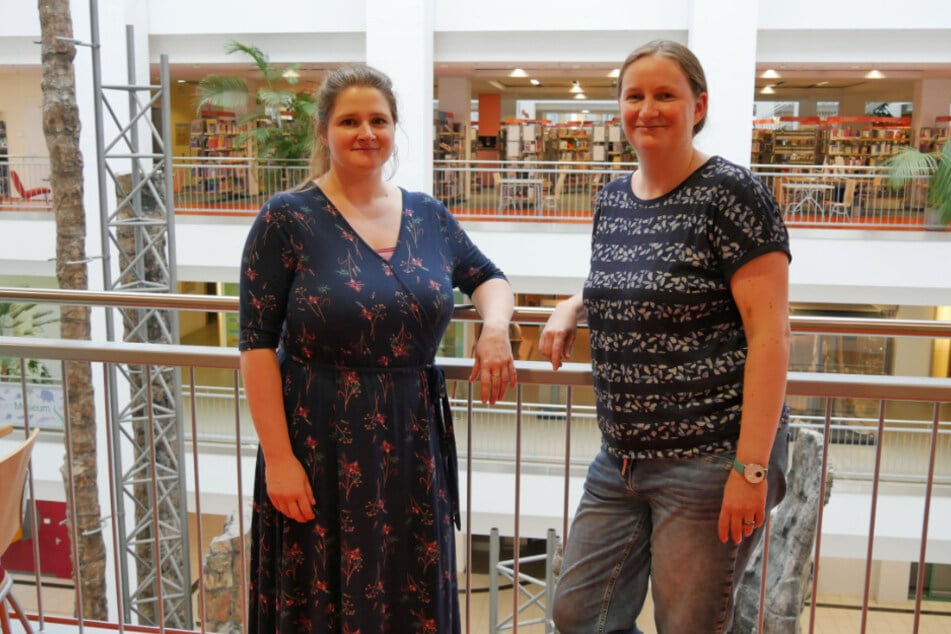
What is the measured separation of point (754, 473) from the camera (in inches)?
65.2

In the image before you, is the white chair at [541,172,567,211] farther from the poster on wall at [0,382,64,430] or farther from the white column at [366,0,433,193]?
the poster on wall at [0,382,64,430]

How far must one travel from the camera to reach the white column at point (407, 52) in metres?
13.3

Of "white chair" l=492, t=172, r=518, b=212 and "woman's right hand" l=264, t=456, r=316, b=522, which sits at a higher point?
"white chair" l=492, t=172, r=518, b=212

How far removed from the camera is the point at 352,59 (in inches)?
578

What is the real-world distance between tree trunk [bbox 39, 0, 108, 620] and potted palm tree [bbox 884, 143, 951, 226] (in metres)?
10.5

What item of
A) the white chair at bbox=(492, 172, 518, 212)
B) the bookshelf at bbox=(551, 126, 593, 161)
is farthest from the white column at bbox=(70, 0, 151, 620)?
the bookshelf at bbox=(551, 126, 593, 161)

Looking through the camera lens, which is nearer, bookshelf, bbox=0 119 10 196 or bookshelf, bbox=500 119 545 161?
bookshelf, bbox=0 119 10 196

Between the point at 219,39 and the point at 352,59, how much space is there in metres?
2.09

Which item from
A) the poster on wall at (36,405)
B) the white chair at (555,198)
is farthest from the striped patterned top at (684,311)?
the white chair at (555,198)

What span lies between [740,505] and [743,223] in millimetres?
508

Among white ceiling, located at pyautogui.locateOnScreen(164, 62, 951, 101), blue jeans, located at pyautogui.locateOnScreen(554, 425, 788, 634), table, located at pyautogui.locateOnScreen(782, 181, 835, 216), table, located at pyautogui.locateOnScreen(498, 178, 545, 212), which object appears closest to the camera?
blue jeans, located at pyautogui.locateOnScreen(554, 425, 788, 634)

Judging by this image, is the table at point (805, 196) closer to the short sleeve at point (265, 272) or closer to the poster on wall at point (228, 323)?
the poster on wall at point (228, 323)

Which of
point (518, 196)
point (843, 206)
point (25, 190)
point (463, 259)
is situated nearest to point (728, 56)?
point (843, 206)

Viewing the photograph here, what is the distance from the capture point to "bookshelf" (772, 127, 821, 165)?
1962cm
